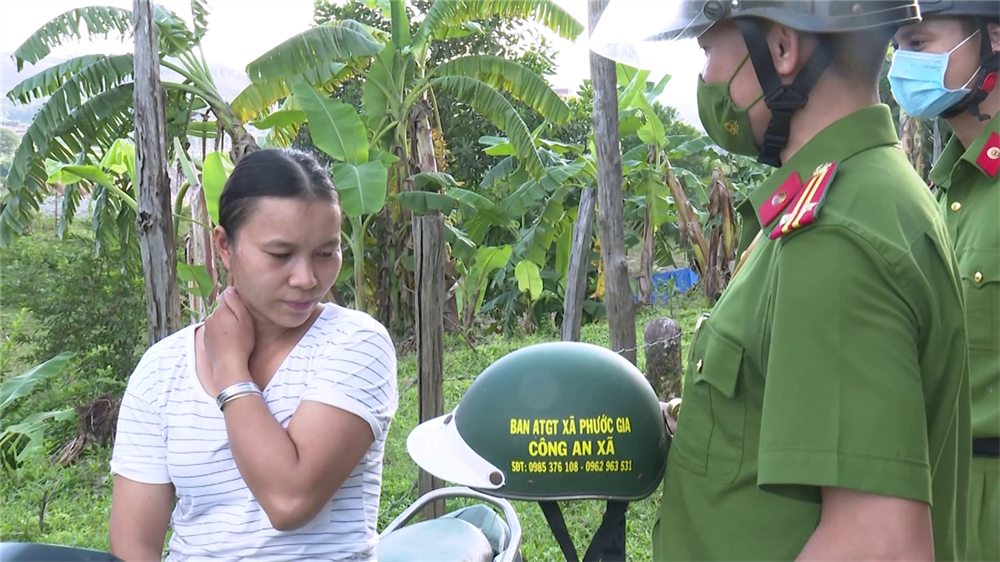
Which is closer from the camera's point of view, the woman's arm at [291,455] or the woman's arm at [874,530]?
the woman's arm at [874,530]

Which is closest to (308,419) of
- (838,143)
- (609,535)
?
(609,535)

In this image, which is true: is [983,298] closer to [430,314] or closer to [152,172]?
[430,314]

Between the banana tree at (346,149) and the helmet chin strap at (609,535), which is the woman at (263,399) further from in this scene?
the banana tree at (346,149)

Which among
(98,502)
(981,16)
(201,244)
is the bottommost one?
(98,502)

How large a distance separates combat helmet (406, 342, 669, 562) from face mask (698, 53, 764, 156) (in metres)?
0.51

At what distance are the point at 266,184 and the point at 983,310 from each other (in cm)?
173

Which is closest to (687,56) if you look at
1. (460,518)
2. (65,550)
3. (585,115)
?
(65,550)

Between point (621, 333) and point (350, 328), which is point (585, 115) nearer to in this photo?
point (621, 333)

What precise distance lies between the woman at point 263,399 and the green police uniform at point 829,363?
76cm

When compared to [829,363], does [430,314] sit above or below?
below

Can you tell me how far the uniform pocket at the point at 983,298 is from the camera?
2062 millimetres

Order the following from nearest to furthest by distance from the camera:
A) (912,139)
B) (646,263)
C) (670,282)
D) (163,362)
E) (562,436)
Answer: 1. (562,436)
2. (163,362)
3. (912,139)
4. (646,263)
5. (670,282)

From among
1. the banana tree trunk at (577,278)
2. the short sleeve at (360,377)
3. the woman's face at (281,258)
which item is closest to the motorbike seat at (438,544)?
the short sleeve at (360,377)

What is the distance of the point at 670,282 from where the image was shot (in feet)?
34.1
